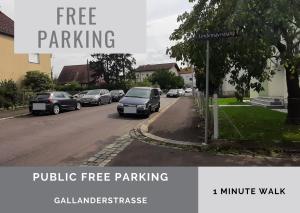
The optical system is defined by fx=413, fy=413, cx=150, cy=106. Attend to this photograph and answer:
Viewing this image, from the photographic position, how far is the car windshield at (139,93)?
2151 cm

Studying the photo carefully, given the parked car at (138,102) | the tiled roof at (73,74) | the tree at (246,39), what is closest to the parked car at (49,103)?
the parked car at (138,102)

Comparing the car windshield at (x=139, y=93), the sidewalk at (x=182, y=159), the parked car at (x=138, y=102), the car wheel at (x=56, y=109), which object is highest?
the car windshield at (x=139, y=93)

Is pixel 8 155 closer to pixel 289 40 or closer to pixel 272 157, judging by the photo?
pixel 272 157

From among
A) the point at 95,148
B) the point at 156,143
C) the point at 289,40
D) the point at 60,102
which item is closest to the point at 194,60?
the point at 289,40

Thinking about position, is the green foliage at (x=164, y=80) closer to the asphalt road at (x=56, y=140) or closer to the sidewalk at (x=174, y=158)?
the asphalt road at (x=56, y=140)

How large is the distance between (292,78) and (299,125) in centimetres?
172

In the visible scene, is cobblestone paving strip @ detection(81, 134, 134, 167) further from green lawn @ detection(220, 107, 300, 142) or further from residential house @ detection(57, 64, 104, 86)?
residential house @ detection(57, 64, 104, 86)

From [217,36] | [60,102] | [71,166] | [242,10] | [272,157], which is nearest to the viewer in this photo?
[71,166]

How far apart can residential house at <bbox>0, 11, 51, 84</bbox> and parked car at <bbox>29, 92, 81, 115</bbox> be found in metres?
8.10

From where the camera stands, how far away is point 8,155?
10.0 metres

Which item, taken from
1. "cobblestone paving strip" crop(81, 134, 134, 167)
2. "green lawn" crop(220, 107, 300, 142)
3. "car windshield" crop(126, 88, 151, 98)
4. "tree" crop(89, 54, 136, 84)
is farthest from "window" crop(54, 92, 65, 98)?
"tree" crop(89, 54, 136, 84)

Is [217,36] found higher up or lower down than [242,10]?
lower down

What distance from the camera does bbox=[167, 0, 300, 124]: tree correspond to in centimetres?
1151

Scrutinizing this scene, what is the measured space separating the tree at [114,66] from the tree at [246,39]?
58.9m
